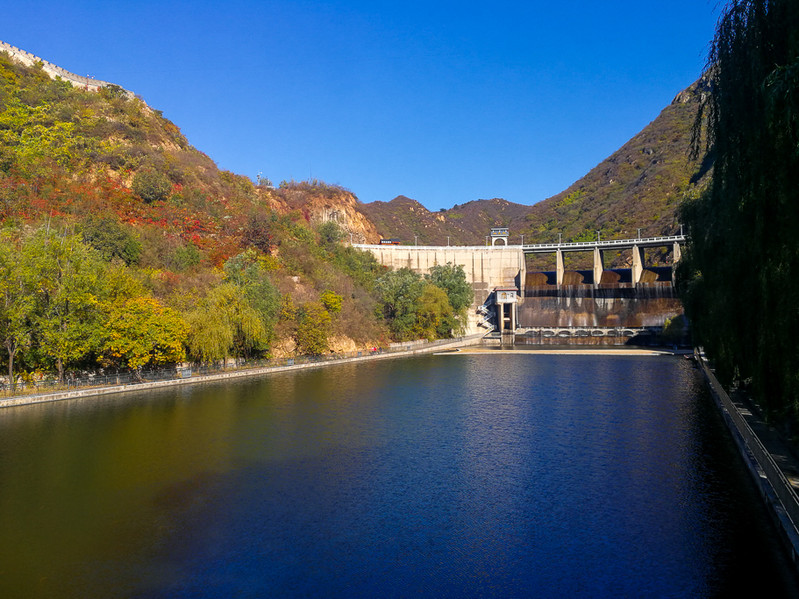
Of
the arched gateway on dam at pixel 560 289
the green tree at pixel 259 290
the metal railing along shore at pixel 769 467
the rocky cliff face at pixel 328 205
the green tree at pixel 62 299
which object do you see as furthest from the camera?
the rocky cliff face at pixel 328 205

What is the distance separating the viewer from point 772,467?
14797 millimetres

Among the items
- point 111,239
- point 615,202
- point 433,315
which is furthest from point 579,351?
point 615,202

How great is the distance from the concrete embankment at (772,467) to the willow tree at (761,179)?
1230mm

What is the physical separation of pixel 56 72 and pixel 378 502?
77798 mm

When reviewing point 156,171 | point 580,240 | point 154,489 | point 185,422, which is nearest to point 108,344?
point 185,422

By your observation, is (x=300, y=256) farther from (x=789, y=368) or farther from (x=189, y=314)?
(x=789, y=368)

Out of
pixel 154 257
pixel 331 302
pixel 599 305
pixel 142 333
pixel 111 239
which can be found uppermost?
pixel 111 239

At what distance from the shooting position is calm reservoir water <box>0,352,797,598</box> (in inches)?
485

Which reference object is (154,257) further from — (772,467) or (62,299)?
(772,467)

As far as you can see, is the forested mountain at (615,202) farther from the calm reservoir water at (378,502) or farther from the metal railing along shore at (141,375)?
the calm reservoir water at (378,502)

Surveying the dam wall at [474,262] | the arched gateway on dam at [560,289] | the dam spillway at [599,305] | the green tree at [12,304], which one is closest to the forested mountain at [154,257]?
the green tree at [12,304]

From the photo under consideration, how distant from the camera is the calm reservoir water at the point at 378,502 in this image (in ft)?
40.4

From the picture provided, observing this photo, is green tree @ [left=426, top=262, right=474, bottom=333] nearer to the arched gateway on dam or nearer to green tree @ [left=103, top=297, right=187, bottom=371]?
the arched gateway on dam

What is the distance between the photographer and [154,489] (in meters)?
17.8
